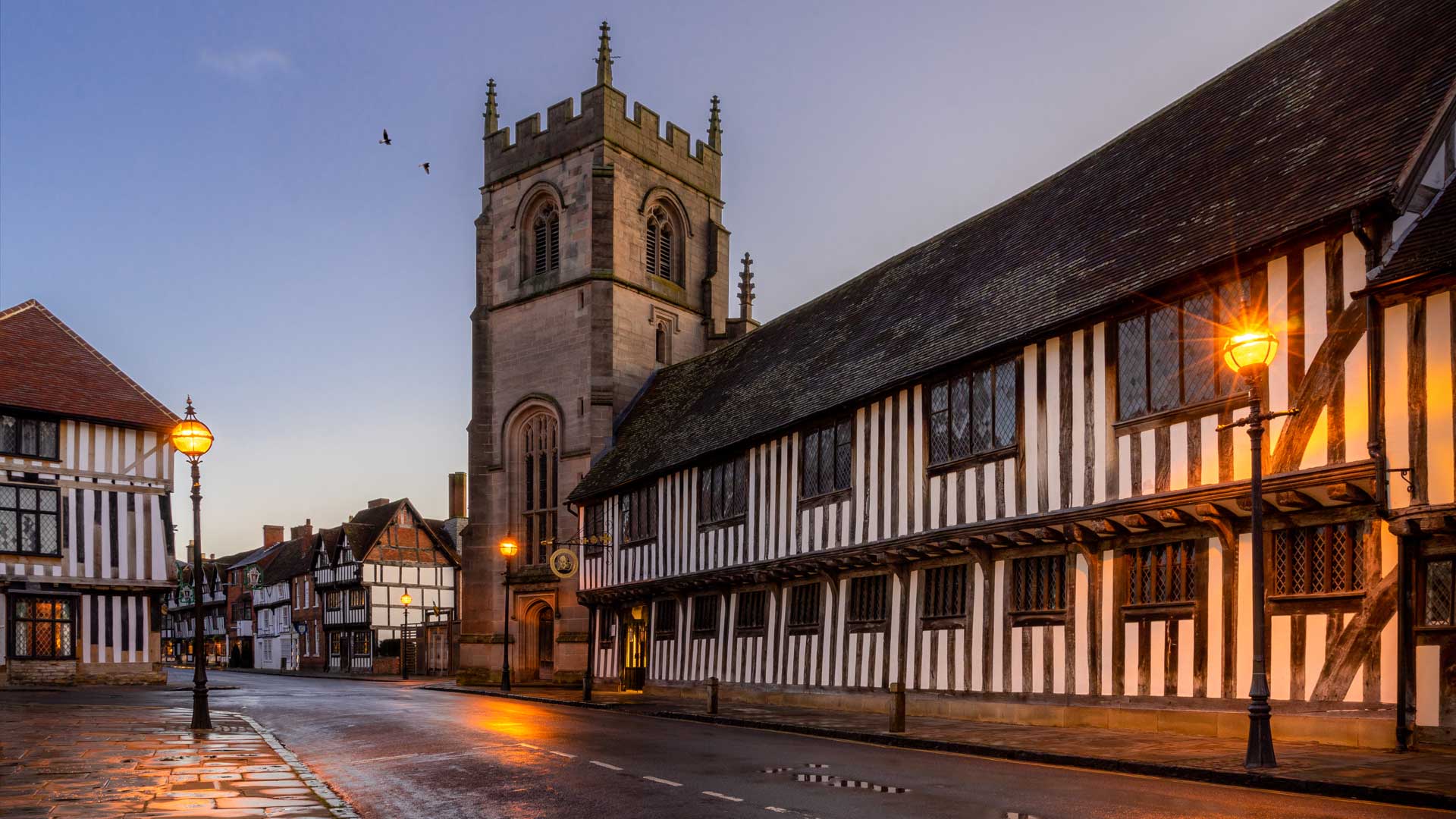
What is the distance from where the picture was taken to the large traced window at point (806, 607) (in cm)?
2280

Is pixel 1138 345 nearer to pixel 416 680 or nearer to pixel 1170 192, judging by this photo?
pixel 1170 192

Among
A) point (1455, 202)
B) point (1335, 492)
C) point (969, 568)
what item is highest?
point (1455, 202)

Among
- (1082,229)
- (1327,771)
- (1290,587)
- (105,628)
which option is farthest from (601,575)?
(1327,771)

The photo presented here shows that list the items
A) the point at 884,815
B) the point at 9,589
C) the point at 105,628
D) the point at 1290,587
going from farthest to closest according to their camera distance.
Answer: the point at 105,628 → the point at 9,589 → the point at 1290,587 → the point at 884,815

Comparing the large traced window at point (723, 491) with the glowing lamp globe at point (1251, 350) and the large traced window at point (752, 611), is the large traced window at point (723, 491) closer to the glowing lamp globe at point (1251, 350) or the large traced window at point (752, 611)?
the large traced window at point (752, 611)

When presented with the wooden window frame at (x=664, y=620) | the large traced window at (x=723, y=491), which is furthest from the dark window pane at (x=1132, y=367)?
the wooden window frame at (x=664, y=620)

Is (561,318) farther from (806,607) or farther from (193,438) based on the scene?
(193,438)

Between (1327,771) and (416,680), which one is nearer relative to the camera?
(1327,771)

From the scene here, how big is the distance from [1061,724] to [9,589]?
26845 millimetres

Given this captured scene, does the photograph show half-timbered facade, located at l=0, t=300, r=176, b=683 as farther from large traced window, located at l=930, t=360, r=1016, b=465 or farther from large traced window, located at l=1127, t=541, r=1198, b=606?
large traced window, located at l=1127, t=541, r=1198, b=606

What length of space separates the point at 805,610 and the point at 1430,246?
13905mm

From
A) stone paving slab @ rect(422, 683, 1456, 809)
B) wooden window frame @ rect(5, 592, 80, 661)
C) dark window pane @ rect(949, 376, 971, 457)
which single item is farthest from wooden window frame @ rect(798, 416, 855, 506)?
wooden window frame @ rect(5, 592, 80, 661)

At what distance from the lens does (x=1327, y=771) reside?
1029 cm

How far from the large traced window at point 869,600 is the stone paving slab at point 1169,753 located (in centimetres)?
170
